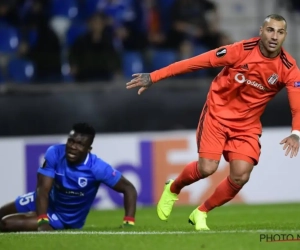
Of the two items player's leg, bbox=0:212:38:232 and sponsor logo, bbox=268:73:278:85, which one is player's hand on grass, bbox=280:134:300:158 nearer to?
sponsor logo, bbox=268:73:278:85

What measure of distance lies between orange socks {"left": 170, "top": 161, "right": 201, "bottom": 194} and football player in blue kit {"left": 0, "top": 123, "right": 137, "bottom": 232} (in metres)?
0.88

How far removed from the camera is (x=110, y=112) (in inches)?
560

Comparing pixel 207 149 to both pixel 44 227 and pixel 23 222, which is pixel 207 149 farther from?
pixel 23 222

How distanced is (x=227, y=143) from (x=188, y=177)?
51cm

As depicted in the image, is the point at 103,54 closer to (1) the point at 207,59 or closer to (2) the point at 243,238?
(1) the point at 207,59

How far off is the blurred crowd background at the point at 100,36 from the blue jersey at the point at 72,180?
4720 millimetres

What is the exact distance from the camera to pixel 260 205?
13922mm

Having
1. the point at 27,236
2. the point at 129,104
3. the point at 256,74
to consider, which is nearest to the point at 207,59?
the point at 256,74

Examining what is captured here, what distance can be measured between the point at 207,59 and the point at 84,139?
6.69 ft

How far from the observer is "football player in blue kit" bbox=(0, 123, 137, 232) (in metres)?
9.44

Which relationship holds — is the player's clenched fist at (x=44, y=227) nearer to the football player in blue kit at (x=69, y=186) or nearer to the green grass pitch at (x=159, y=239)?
the football player in blue kit at (x=69, y=186)

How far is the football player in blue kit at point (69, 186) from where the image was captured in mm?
9438

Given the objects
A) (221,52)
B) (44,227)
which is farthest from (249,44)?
(44,227)

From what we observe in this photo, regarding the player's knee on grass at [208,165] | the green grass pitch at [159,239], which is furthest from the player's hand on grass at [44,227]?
the player's knee on grass at [208,165]
